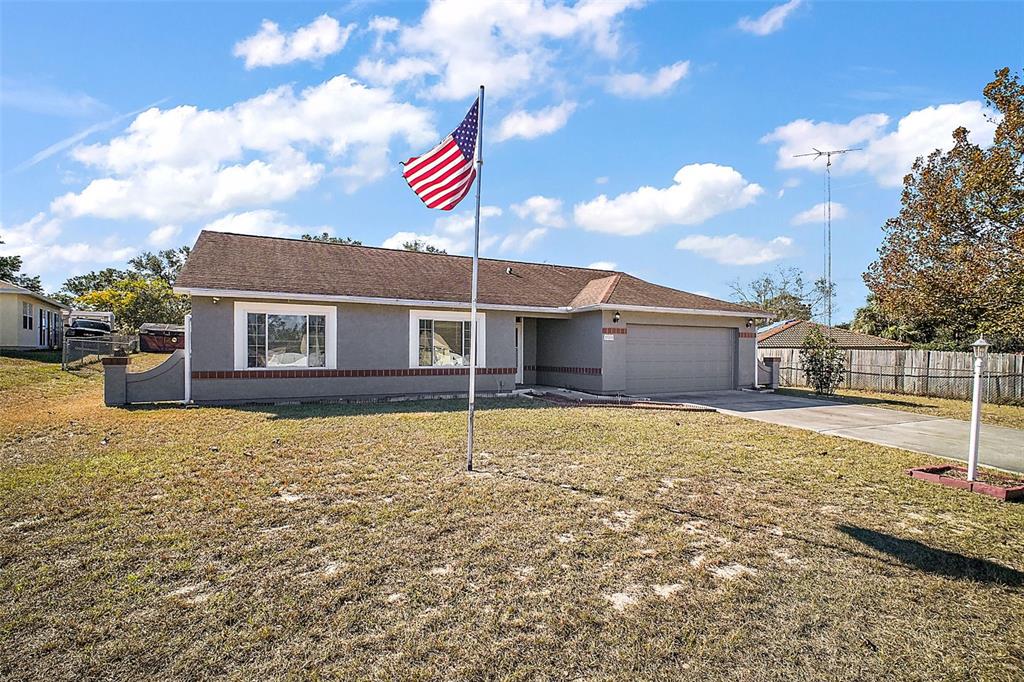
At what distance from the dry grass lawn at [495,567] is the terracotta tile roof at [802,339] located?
69.4 feet

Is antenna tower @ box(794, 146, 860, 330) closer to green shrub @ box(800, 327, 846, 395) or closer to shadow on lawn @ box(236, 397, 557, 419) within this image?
green shrub @ box(800, 327, 846, 395)

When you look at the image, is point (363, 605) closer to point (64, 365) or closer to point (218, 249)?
point (218, 249)

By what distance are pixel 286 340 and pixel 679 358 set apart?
1162 centimetres

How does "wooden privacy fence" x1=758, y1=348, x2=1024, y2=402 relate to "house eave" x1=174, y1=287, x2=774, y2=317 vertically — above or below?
below

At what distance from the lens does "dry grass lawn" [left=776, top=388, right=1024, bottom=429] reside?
12502 millimetres

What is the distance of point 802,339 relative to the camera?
24.6 metres

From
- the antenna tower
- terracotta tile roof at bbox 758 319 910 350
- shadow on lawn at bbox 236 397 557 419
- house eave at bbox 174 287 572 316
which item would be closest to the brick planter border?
shadow on lawn at bbox 236 397 557 419

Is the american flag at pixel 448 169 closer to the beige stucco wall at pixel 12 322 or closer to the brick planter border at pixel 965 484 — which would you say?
the brick planter border at pixel 965 484

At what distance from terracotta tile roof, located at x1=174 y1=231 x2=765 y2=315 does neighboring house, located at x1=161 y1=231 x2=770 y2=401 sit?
53 millimetres

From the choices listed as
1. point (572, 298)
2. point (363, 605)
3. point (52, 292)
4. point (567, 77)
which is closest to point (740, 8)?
point (567, 77)

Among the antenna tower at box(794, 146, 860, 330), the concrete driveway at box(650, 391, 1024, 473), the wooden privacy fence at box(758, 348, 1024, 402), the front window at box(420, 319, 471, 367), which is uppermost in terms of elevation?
the antenna tower at box(794, 146, 860, 330)

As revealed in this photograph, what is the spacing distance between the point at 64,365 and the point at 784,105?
81.0 feet

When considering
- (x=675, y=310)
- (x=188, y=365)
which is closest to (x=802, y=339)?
(x=675, y=310)

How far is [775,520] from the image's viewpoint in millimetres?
5031
